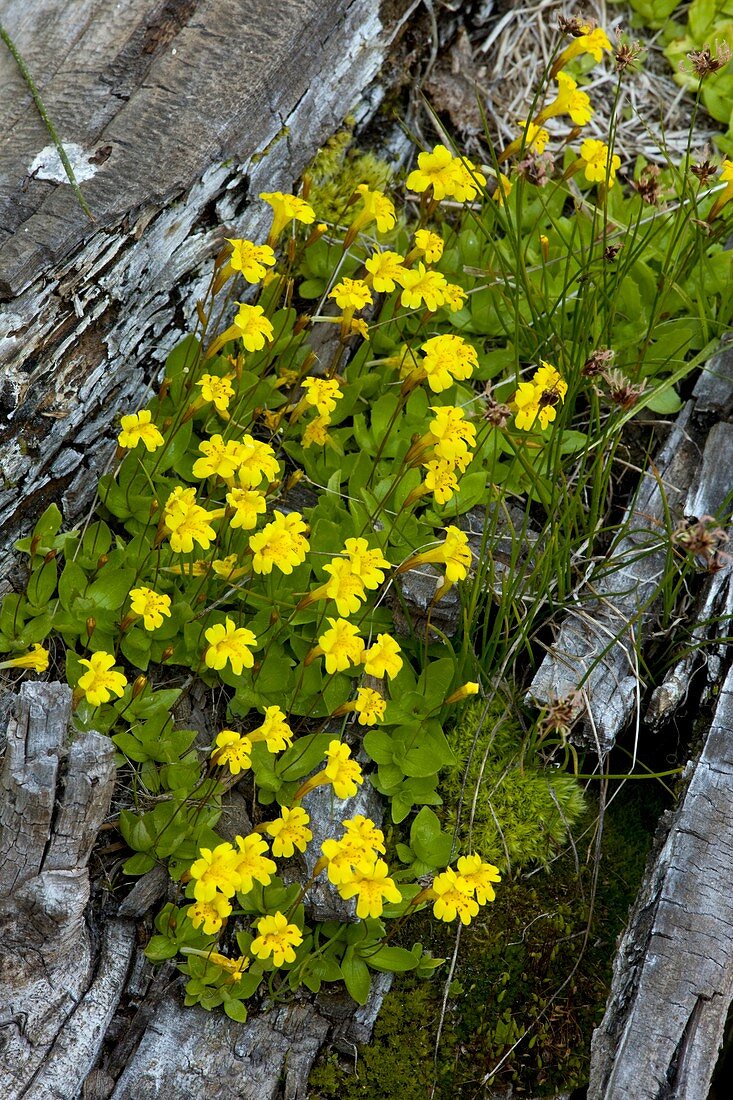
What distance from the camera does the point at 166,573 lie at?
3.50m

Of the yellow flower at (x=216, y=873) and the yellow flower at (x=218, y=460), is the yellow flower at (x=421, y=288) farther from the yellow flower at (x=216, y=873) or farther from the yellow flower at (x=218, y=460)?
the yellow flower at (x=216, y=873)

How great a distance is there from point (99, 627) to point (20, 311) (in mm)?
1087

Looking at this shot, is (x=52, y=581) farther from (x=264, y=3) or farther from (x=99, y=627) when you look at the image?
(x=264, y=3)

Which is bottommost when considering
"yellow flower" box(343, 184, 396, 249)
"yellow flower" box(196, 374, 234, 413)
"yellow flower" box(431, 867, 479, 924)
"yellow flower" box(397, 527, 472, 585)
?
"yellow flower" box(431, 867, 479, 924)

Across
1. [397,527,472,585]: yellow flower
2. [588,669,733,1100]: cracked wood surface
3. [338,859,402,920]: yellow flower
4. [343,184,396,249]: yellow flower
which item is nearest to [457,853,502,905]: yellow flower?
[338,859,402,920]: yellow flower

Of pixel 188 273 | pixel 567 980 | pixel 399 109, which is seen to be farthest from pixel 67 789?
pixel 399 109

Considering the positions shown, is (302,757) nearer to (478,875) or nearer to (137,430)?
(478,875)

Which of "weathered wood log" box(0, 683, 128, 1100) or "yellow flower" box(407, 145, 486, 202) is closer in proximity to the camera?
"weathered wood log" box(0, 683, 128, 1100)

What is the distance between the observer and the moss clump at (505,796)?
3.37 meters

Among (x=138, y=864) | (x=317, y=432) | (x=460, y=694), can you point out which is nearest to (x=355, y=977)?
(x=138, y=864)

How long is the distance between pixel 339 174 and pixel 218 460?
6.48 ft

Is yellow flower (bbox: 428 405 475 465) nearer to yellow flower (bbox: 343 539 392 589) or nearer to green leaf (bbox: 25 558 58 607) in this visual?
yellow flower (bbox: 343 539 392 589)

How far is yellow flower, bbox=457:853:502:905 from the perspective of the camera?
2893mm

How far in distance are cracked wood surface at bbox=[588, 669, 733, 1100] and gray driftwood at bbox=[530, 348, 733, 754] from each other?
0.41 meters
